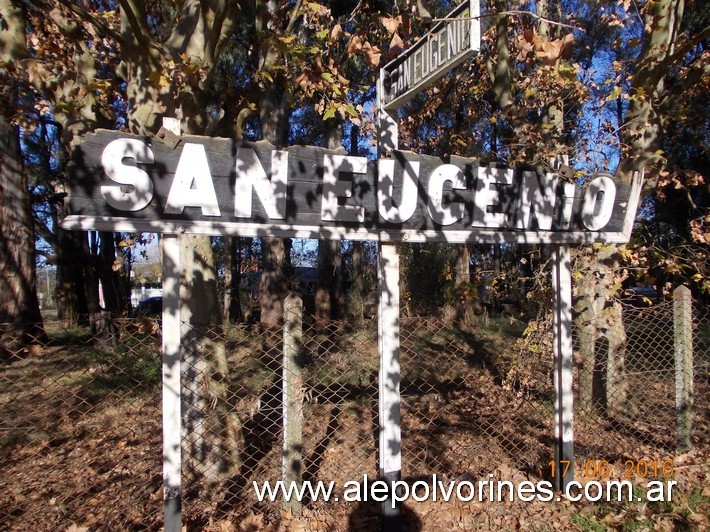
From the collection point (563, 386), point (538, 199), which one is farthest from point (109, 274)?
point (563, 386)

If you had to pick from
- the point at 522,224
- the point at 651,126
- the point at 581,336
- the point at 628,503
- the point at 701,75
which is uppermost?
the point at 701,75

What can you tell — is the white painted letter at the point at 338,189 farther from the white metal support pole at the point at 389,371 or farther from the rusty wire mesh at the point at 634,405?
Answer: the rusty wire mesh at the point at 634,405

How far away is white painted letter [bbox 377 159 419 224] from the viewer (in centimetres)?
330

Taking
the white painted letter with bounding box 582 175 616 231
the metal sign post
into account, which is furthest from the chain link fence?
the white painted letter with bounding box 582 175 616 231

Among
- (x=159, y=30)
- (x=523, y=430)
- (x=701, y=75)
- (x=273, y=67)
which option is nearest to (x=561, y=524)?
(x=523, y=430)

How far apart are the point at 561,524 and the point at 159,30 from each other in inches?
348

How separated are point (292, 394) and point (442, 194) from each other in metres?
1.81

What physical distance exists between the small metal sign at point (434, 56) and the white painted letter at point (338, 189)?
64 centimetres

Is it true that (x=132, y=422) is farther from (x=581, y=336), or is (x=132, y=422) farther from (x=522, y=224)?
(x=581, y=336)

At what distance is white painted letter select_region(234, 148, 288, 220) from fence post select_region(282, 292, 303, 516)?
2.14 feet

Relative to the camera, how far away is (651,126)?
4.86 metres

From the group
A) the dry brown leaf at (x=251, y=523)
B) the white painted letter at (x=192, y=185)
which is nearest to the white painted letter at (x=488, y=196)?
the white painted letter at (x=192, y=185)

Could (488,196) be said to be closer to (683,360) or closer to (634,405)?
(683,360)
